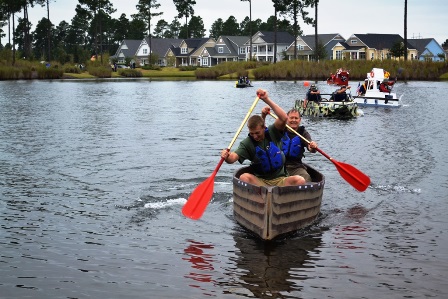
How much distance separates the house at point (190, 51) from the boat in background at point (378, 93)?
320 ft

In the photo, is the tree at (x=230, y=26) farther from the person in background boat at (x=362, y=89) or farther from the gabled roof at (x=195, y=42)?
the person in background boat at (x=362, y=89)

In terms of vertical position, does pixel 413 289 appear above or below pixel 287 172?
below

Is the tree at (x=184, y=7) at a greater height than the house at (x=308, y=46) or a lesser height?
greater

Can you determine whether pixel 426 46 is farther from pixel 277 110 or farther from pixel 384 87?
pixel 277 110

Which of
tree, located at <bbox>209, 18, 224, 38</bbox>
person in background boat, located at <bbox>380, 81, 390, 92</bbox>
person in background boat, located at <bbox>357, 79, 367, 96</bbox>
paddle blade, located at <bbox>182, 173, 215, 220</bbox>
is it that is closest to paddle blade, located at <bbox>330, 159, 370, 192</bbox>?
paddle blade, located at <bbox>182, 173, 215, 220</bbox>

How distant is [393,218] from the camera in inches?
493

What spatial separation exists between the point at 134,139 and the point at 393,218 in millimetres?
13640

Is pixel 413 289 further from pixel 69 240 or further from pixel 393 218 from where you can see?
pixel 69 240

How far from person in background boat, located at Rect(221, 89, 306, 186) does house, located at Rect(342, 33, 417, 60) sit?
109m

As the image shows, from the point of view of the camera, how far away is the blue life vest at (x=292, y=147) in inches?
490

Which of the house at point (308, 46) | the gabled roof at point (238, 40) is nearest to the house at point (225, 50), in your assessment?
the gabled roof at point (238, 40)

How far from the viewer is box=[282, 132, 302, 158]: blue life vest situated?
40.8 feet

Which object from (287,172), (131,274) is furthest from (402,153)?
(131,274)

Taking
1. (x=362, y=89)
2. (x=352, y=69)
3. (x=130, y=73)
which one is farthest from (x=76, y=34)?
(x=362, y=89)
